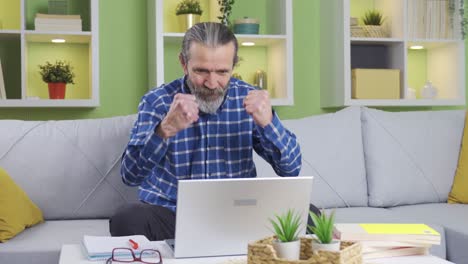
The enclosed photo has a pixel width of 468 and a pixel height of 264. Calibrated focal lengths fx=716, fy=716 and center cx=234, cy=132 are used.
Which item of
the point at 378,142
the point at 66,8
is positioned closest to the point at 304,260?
the point at 378,142

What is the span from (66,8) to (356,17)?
159cm

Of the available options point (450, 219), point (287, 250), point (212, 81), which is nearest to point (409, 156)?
point (450, 219)

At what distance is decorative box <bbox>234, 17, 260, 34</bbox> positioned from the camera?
146 inches

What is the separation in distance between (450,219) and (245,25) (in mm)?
1473

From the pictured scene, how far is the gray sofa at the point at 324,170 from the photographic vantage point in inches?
109

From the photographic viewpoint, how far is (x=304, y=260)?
1458 millimetres

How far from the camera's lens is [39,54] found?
364cm

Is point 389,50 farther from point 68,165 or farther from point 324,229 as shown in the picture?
point 324,229

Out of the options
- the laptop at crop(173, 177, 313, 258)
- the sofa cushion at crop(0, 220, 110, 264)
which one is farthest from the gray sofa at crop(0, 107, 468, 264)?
the laptop at crop(173, 177, 313, 258)

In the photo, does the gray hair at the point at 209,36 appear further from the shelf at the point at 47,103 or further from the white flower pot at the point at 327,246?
the shelf at the point at 47,103

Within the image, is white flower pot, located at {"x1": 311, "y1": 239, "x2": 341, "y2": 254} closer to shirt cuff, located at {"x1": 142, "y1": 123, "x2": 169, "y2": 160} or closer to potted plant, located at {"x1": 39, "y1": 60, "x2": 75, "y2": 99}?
shirt cuff, located at {"x1": 142, "y1": 123, "x2": 169, "y2": 160}

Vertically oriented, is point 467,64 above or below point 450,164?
above

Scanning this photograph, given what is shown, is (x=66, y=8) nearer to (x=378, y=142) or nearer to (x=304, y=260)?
(x=378, y=142)

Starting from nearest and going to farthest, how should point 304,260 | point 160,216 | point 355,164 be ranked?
point 304,260, point 160,216, point 355,164
